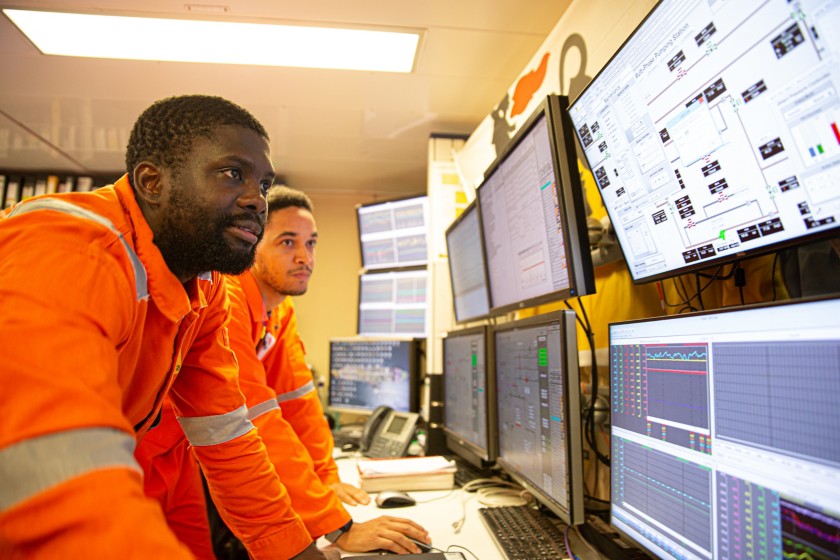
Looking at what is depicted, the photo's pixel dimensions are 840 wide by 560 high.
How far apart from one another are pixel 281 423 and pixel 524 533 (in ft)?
2.27

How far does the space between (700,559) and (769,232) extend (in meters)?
0.46

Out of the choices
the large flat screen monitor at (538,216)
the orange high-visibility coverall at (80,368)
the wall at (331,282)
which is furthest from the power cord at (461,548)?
the wall at (331,282)

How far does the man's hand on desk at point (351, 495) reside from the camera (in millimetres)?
1469

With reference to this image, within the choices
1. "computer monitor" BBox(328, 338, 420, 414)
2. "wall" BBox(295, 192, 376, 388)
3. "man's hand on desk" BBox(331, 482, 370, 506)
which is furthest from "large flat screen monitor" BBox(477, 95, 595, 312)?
"wall" BBox(295, 192, 376, 388)

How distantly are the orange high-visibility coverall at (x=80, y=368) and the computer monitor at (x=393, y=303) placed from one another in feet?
7.59

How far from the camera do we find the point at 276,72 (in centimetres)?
227

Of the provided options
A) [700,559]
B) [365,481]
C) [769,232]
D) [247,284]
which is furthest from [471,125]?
[700,559]

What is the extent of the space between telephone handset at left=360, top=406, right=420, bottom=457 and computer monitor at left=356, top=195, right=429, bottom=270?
3.96 ft

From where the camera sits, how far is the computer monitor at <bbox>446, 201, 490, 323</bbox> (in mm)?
1776

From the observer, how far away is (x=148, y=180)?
82 cm

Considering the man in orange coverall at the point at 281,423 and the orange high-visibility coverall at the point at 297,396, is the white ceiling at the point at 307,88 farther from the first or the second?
the orange high-visibility coverall at the point at 297,396

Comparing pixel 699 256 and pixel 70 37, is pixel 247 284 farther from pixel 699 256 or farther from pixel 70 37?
pixel 70 37

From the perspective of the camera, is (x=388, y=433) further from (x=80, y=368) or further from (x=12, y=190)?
(x=12, y=190)

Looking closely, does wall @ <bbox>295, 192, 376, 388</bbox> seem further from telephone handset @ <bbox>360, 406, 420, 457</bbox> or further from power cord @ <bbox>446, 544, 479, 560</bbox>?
power cord @ <bbox>446, 544, 479, 560</bbox>
